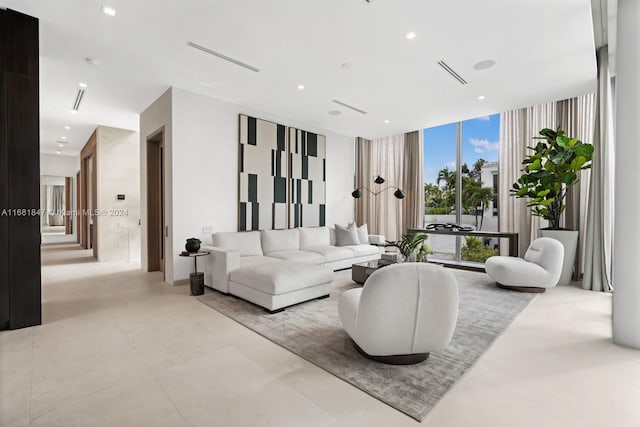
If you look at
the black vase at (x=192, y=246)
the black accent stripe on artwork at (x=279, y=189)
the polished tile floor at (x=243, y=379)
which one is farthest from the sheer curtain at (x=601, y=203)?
the black vase at (x=192, y=246)

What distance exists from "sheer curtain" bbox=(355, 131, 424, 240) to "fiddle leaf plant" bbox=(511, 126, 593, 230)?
2.51 m

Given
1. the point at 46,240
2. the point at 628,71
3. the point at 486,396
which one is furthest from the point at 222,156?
the point at 46,240

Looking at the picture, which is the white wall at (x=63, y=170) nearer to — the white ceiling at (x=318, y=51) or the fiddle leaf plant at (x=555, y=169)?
the white ceiling at (x=318, y=51)

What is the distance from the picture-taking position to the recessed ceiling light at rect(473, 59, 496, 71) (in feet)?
12.5

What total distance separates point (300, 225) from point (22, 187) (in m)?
4.27

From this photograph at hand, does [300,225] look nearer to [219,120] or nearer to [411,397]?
[219,120]

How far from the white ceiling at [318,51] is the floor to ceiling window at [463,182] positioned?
0.89 m

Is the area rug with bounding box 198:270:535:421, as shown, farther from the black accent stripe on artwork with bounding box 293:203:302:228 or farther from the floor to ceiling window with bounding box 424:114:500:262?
the floor to ceiling window with bounding box 424:114:500:262

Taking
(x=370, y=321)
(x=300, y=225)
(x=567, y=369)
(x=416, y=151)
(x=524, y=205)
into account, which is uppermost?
(x=416, y=151)

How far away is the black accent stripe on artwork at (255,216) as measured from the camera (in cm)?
547

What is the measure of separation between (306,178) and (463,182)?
3.41 metres

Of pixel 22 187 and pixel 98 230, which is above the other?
pixel 22 187

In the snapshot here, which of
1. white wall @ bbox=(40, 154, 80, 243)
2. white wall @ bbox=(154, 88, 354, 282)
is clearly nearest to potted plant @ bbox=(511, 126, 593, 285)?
white wall @ bbox=(154, 88, 354, 282)

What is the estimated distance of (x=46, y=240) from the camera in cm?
1038
